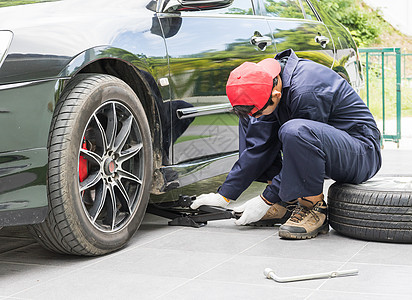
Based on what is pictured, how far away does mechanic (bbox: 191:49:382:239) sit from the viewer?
11.6 feet

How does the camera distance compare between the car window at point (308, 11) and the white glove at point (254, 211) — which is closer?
the white glove at point (254, 211)

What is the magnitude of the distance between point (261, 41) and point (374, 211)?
5.17 feet

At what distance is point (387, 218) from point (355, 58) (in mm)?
2799

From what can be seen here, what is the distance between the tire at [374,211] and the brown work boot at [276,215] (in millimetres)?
409

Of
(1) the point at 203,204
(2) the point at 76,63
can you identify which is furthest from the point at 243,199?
(2) the point at 76,63

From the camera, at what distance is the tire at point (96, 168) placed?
3.05 meters

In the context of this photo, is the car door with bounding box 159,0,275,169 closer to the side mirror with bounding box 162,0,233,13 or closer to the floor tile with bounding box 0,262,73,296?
the side mirror with bounding box 162,0,233,13

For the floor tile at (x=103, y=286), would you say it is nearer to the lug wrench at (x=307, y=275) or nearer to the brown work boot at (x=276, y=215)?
the lug wrench at (x=307, y=275)

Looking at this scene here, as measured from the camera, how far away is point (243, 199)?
16.4 ft

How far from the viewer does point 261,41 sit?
14.9ft

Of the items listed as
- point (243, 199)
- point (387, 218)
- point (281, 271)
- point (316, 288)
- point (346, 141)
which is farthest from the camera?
point (243, 199)

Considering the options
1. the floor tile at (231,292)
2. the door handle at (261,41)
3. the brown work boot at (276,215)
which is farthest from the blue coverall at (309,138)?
the floor tile at (231,292)

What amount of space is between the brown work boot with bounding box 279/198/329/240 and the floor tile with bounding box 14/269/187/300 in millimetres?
927

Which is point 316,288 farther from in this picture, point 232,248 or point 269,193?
point 269,193
